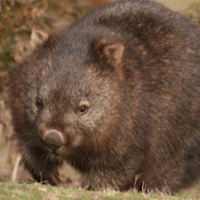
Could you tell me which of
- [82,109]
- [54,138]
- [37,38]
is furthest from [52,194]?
[37,38]

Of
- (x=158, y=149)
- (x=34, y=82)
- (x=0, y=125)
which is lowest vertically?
(x=0, y=125)

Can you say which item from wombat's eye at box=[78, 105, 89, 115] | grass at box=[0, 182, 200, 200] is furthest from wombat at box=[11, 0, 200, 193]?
grass at box=[0, 182, 200, 200]

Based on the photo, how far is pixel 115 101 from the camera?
852 centimetres

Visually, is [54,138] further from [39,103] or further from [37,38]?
[37,38]

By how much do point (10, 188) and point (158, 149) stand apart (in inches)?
72.4

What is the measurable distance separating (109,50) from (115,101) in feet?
1.34

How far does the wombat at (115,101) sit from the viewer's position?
27.3ft

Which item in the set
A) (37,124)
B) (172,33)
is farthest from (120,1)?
(37,124)

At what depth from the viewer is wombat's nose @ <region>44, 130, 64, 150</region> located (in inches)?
316

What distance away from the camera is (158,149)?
29.4 ft

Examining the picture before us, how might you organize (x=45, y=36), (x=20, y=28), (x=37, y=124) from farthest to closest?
(x=20, y=28)
(x=45, y=36)
(x=37, y=124)

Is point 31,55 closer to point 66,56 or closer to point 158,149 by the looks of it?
point 66,56

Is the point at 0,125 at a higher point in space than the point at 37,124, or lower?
lower

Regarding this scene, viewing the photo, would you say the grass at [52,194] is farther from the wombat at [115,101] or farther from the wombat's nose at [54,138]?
the wombat at [115,101]
